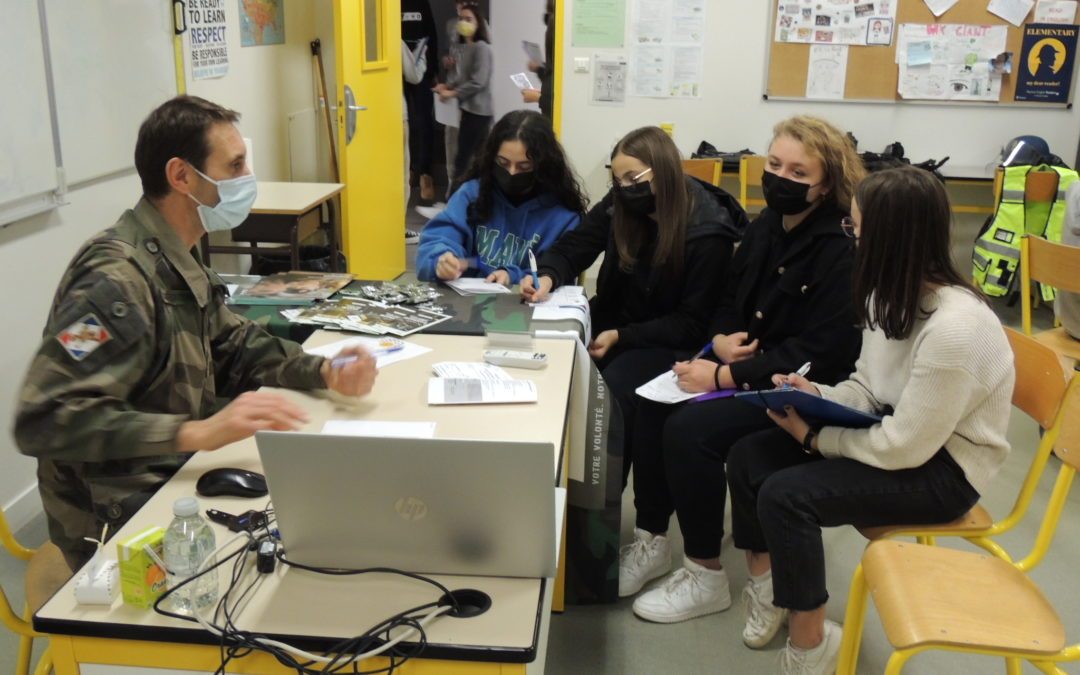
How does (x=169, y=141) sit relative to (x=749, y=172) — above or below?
above

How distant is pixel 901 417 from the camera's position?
5.64ft

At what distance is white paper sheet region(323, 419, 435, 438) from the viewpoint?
5.21 feet

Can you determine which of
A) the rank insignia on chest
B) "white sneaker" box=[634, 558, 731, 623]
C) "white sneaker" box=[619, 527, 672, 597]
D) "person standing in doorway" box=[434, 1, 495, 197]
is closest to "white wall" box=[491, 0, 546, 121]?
"person standing in doorway" box=[434, 1, 495, 197]

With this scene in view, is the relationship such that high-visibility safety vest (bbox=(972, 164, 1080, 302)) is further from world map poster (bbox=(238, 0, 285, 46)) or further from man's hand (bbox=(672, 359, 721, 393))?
world map poster (bbox=(238, 0, 285, 46))

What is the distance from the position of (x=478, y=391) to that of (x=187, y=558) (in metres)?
0.72

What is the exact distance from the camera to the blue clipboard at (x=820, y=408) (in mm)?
1781

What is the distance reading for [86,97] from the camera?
2871 mm

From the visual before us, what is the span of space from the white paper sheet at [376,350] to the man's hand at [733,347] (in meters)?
0.80

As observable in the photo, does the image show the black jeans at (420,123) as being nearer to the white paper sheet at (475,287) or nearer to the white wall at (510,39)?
the white wall at (510,39)

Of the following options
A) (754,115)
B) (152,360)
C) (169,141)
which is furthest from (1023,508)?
(754,115)

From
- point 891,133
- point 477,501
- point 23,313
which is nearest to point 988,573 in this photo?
point 477,501

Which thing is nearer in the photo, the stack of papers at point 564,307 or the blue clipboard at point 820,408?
the blue clipboard at point 820,408

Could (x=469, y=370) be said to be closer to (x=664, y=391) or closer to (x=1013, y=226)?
(x=664, y=391)

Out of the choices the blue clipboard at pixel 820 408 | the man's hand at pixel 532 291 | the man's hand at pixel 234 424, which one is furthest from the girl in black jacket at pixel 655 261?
the man's hand at pixel 234 424
